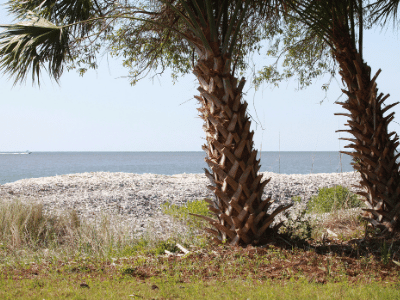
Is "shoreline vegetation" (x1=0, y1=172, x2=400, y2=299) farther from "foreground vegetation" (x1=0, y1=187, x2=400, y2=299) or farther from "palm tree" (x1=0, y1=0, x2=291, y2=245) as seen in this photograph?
"palm tree" (x1=0, y1=0, x2=291, y2=245)

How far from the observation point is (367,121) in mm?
4785

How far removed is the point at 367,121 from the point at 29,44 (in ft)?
15.7

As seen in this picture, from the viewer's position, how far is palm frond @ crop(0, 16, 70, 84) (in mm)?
4508

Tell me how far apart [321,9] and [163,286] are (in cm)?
424

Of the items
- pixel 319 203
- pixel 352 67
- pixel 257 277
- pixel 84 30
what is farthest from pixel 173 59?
pixel 257 277

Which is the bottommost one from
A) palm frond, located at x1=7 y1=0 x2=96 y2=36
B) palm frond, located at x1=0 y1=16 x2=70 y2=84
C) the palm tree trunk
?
the palm tree trunk

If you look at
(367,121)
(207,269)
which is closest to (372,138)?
(367,121)

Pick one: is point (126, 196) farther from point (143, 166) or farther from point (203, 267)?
point (143, 166)

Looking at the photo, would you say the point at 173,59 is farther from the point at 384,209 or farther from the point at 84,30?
the point at 384,209

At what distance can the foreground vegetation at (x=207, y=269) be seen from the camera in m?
2.94

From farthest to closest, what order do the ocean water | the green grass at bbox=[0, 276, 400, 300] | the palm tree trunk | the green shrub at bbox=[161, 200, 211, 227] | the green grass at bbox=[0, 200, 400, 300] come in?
the ocean water < the green shrub at bbox=[161, 200, 211, 227] < the palm tree trunk < the green grass at bbox=[0, 200, 400, 300] < the green grass at bbox=[0, 276, 400, 300]

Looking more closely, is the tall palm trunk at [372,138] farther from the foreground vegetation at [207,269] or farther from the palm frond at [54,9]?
the palm frond at [54,9]

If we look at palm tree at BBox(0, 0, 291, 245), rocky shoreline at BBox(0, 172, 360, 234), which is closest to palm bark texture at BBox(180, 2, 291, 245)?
palm tree at BBox(0, 0, 291, 245)

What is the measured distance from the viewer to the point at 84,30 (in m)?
5.73
